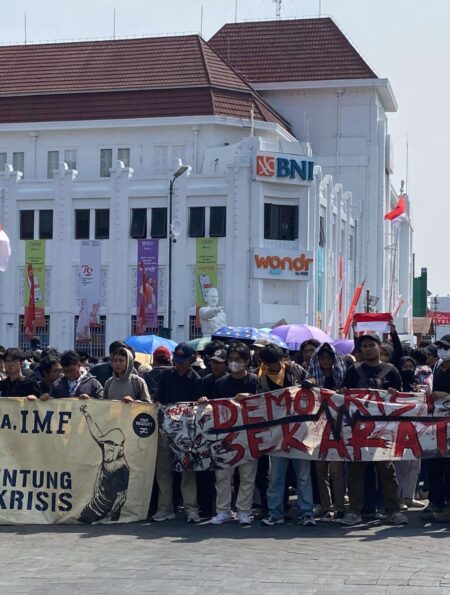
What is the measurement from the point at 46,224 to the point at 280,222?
1007 centimetres

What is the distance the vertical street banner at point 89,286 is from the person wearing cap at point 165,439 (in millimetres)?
40256

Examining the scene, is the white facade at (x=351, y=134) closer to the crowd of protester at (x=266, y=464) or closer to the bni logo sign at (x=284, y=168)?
the bni logo sign at (x=284, y=168)

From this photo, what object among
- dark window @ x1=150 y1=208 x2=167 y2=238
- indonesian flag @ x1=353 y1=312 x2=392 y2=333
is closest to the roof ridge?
dark window @ x1=150 y1=208 x2=167 y2=238

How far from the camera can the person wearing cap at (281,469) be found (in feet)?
42.2

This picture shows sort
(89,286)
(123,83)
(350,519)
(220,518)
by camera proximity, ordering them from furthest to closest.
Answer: (123,83)
(89,286)
(220,518)
(350,519)

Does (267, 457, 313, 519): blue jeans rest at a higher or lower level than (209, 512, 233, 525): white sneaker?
higher

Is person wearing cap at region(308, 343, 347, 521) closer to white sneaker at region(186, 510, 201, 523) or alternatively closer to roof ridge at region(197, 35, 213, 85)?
white sneaker at region(186, 510, 201, 523)

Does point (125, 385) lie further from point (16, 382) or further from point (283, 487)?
point (283, 487)

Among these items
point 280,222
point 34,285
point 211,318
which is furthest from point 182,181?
point 34,285

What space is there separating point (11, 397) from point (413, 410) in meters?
4.17

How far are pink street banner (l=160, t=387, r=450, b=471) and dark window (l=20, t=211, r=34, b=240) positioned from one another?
1696 inches

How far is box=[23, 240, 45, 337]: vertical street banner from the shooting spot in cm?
5447

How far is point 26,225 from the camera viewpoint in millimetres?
55688

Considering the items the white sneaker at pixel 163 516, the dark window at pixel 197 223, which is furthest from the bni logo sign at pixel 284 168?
the white sneaker at pixel 163 516
